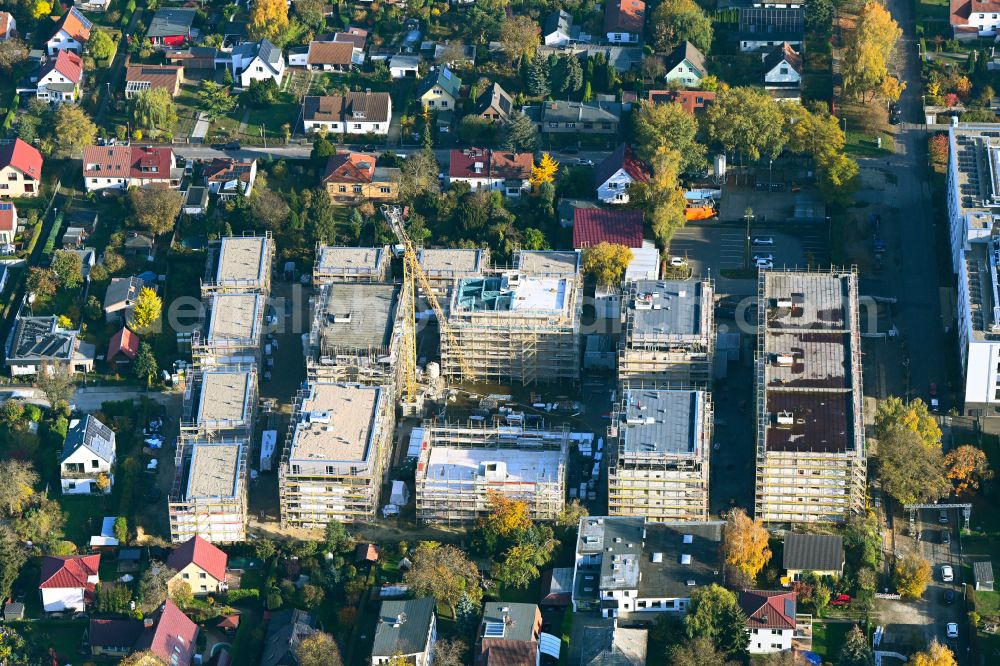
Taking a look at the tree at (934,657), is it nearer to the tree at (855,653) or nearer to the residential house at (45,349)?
the tree at (855,653)

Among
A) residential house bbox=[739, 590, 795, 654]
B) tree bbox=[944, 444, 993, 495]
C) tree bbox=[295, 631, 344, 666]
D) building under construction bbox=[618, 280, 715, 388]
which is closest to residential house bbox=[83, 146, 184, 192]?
building under construction bbox=[618, 280, 715, 388]

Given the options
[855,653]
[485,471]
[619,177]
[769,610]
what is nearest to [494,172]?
[619,177]

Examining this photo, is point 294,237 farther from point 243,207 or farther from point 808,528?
point 808,528

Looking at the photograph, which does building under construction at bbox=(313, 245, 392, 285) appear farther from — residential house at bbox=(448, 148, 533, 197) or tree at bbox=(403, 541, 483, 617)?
tree at bbox=(403, 541, 483, 617)

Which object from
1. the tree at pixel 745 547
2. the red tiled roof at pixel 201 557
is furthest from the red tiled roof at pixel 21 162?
the tree at pixel 745 547

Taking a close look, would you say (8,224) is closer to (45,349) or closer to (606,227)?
(45,349)

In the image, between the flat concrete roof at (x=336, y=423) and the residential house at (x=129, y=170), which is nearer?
the flat concrete roof at (x=336, y=423)
